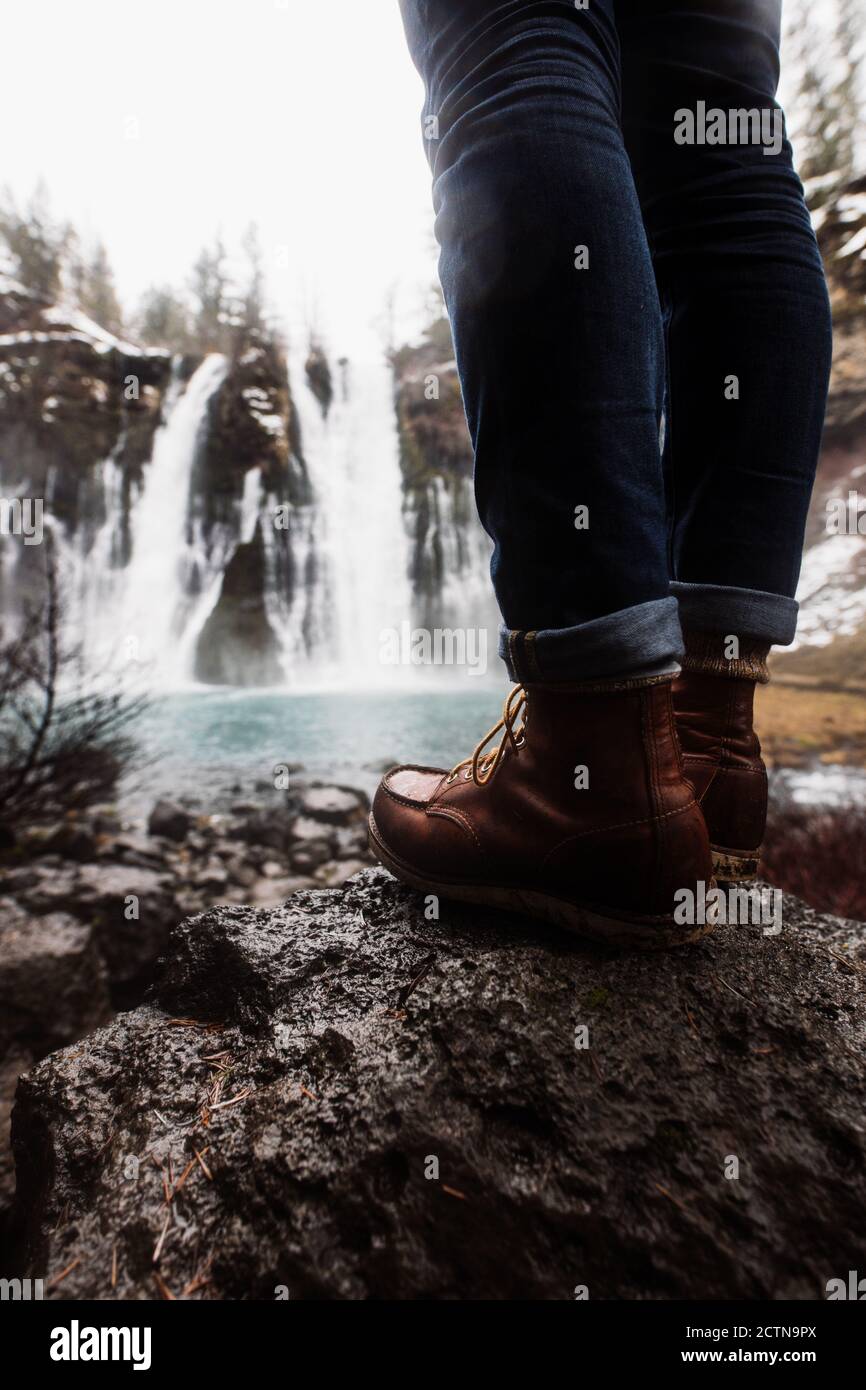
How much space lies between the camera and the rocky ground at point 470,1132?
1.87 feet

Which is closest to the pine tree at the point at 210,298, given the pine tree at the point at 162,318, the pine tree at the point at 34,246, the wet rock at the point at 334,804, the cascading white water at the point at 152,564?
the pine tree at the point at 162,318

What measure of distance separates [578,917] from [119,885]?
3817 millimetres

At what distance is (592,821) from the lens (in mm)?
817

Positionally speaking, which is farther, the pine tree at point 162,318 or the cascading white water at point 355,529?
the pine tree at point 162,318

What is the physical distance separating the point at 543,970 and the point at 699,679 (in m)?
0.51

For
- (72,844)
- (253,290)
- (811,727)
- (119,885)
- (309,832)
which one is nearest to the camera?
(119,885)

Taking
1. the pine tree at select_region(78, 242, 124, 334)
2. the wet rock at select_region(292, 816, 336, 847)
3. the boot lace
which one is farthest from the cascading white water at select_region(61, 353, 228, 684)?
the pine tree at select_region(78, 242, 124, 334)

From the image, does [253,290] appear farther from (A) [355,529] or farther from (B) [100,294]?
(A) [355,529]

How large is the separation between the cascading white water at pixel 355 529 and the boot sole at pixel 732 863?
12.4 m

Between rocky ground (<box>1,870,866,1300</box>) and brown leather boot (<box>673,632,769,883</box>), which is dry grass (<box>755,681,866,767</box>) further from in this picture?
rocky ground (<box>1,870,866,1300</box>)

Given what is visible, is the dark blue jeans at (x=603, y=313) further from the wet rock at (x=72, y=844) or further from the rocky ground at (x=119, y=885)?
the wet rock at (x=72, y=844)

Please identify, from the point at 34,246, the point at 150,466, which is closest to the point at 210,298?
the point at 34,246

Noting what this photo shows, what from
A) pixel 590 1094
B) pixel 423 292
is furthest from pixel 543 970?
pixel 423 292
